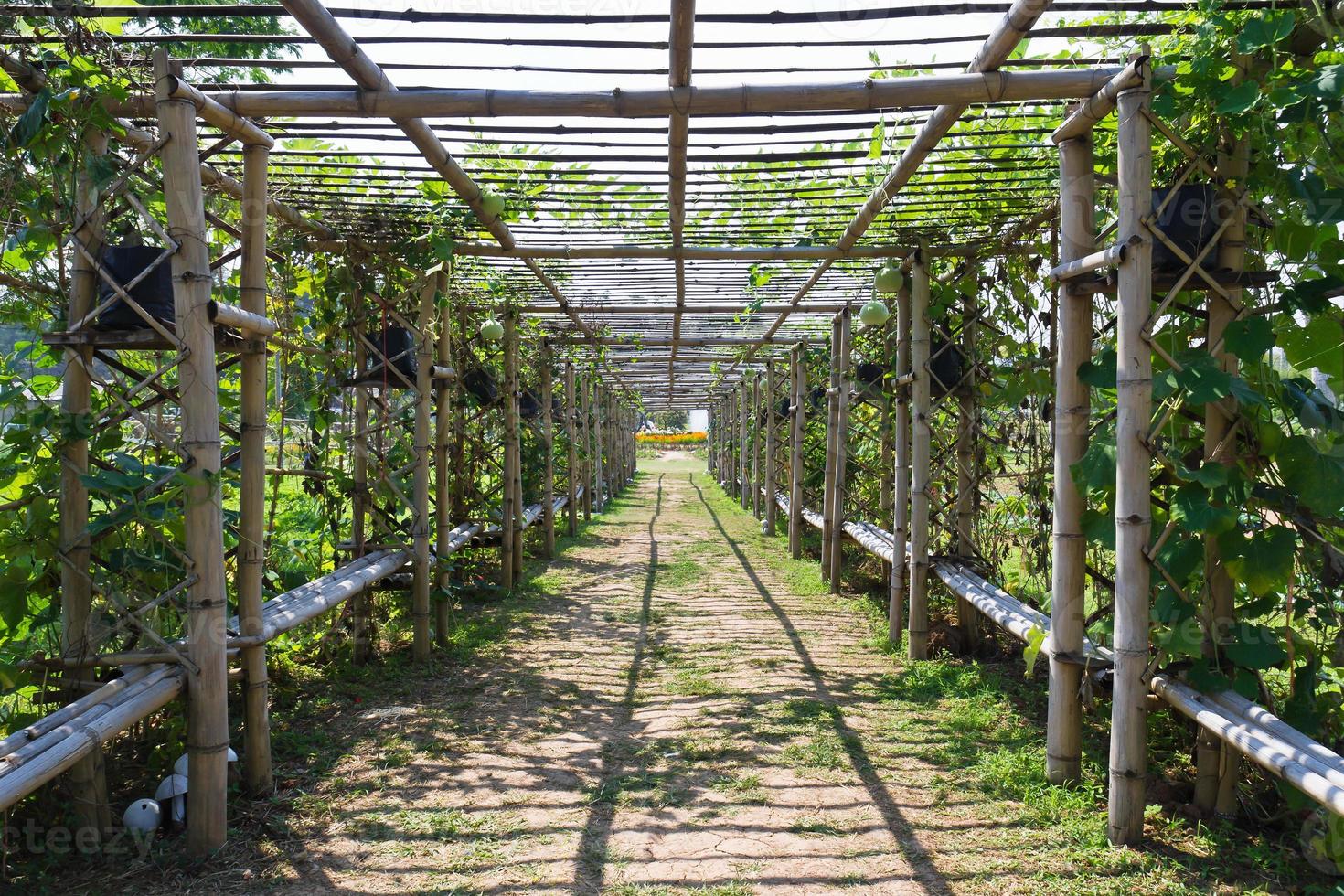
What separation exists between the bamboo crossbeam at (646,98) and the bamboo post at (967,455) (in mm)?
2397

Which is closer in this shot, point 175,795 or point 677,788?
point 175,795

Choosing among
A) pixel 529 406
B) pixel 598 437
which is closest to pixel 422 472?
pixel 529 406

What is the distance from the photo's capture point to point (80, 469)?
294 centimetres

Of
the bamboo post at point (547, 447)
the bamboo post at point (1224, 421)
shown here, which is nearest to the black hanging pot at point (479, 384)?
the bamboo post at point (547, 447)

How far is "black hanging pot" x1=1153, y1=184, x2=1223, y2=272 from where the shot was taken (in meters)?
2.93

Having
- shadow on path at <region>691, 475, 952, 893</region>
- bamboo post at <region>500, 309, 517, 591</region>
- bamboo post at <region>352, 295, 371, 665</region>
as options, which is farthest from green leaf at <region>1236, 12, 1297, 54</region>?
bamboo post at <region>500, 309, 517, 591</region>

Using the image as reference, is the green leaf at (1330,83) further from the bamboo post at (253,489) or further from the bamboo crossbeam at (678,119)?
the bamboo post at (253,489)

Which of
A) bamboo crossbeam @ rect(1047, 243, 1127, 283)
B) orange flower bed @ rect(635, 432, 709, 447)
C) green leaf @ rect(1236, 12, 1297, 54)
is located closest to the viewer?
green leaf @ rect(1236, 12, 1297, 54)

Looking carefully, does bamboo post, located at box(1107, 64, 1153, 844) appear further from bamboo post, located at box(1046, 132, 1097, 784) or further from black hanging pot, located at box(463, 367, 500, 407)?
black hanging pot, located at box(463, 367, 500, 407)

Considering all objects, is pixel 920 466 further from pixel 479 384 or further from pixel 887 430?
pixel 479 384

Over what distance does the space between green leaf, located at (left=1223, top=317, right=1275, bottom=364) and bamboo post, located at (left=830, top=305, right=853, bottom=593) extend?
5137mm

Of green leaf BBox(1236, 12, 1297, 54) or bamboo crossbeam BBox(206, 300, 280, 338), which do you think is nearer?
green leaf BBox(1236, 12, 1297, 54)

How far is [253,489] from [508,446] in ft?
15.8

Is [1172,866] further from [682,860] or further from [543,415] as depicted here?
[543,415]
